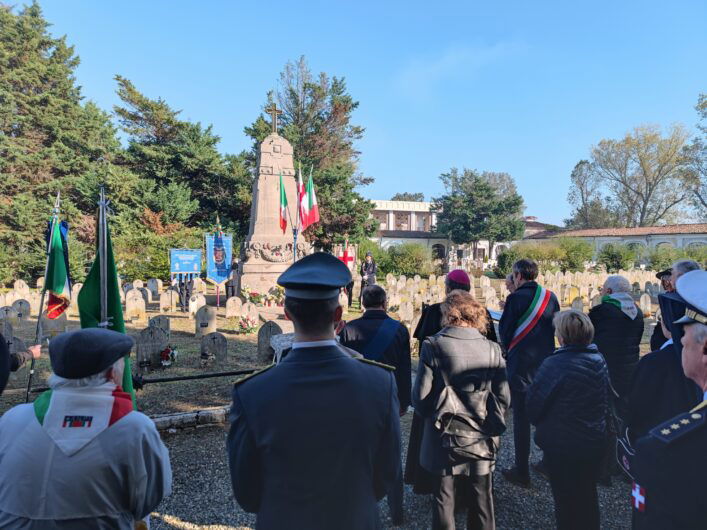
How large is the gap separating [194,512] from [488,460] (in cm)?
232

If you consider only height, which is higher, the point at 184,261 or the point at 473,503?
the point at 184,261

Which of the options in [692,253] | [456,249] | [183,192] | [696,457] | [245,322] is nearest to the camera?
[696,457]

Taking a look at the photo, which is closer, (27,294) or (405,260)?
(27,294)

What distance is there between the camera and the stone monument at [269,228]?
575 inches

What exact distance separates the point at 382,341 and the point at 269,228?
12742 millimetres

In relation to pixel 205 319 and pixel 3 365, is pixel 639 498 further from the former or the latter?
pixel 205 319

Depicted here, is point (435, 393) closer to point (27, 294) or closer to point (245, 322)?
point (245, 322)

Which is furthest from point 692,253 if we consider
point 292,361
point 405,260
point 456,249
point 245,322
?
point 292,361

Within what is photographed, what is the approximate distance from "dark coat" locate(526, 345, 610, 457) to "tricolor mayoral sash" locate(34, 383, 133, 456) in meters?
2.36

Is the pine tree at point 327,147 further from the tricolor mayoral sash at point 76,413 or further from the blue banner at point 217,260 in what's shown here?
the tricolor mayoral sash at point 76,413

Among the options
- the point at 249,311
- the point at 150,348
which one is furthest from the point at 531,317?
the point at 249,311

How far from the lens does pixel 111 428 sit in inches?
→ 57.7

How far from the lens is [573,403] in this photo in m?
2.51

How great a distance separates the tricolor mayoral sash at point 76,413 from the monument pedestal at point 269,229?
12.9 metres
